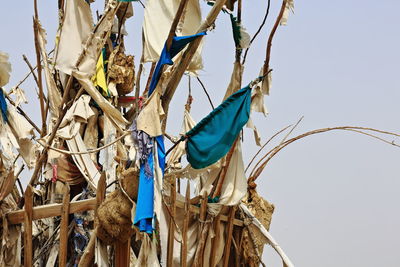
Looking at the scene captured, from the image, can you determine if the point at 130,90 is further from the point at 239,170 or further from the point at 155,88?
the point at 155,88

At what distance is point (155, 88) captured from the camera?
604cm

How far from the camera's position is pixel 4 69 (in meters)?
6.30

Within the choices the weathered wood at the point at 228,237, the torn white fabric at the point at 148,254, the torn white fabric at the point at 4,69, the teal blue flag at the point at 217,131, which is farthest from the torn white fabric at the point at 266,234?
the torn white fabric at the point at 4,69

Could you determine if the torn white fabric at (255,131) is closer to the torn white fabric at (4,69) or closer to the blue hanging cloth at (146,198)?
the blue hanging cloth at (146,198)

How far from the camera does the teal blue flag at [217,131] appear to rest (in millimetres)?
6520

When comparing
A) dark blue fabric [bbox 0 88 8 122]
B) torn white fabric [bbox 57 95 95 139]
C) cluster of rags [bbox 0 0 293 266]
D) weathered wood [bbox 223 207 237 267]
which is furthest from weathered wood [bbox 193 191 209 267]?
dark blue fabric [bbox 0 88 8 122]

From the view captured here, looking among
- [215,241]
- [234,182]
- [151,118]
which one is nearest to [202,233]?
[215,241]

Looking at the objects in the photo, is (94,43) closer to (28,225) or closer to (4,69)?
(4,69)

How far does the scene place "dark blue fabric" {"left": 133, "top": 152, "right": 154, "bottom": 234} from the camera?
18.6 ft

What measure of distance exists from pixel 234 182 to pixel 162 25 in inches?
68.4

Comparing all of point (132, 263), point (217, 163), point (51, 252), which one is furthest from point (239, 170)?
point (51, 252)

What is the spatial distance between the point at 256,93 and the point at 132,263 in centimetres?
207

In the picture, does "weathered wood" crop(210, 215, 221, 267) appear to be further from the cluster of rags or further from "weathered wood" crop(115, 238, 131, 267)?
"weathered wood" crop(115, 238, 131, 267)

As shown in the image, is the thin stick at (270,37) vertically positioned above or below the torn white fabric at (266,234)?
above
